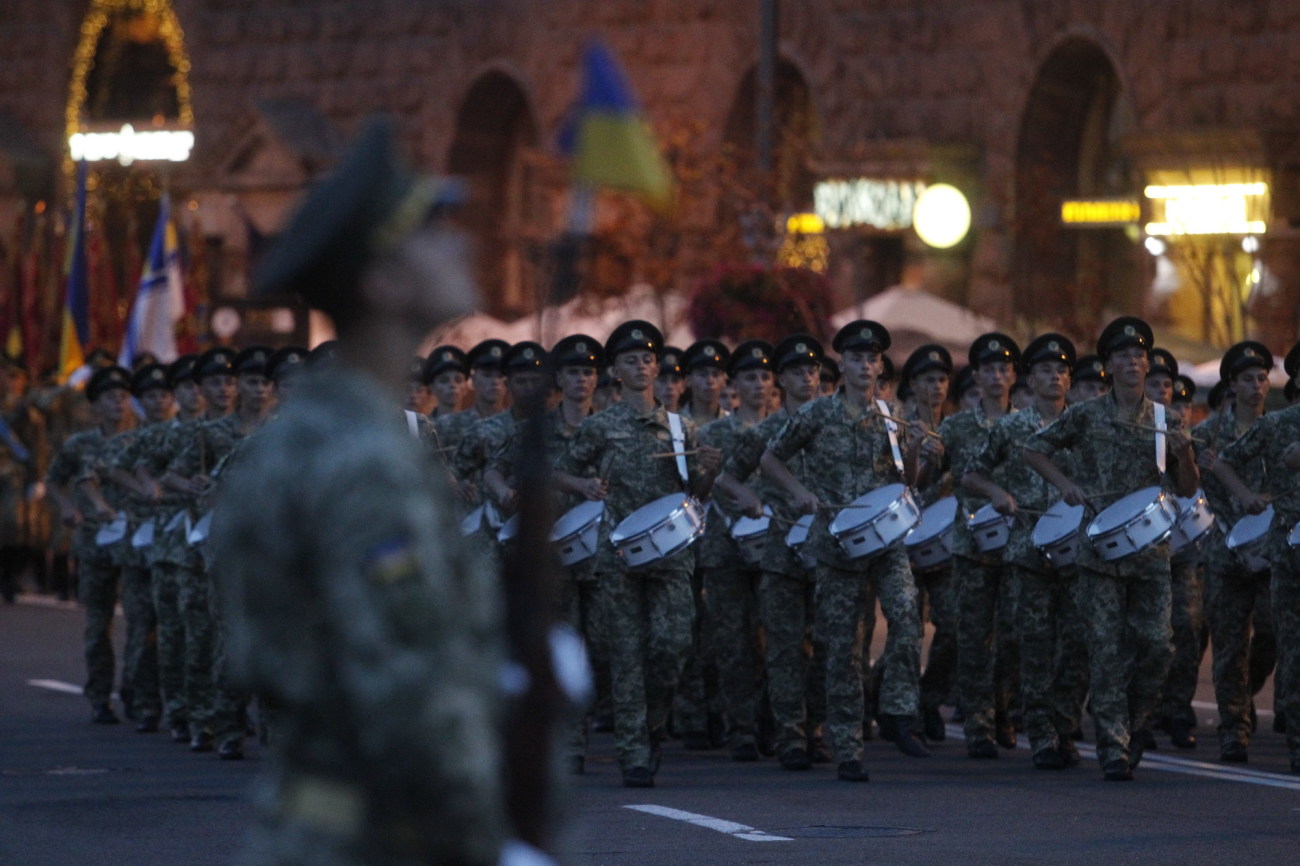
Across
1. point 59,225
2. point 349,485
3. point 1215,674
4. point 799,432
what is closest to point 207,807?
point 799,432

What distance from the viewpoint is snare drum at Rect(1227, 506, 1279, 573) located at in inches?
527

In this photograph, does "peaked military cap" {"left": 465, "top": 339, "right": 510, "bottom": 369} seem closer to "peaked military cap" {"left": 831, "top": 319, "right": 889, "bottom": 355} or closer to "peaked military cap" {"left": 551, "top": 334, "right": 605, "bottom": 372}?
"peaked military cap" {"left": 551, "top": 334, "right": 605, "bottom": 372}

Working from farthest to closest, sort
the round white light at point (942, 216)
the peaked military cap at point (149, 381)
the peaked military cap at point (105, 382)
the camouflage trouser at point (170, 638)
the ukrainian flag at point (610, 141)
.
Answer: the round white light at point (942, 216) < the peaked military cap at point (105, 382) < the peaked military cap at point (149, 381) < the camouflage trouser at point (170, 638) < the ukrainian flag at point (610, 141)

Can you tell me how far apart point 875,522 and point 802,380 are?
1970 millimetres

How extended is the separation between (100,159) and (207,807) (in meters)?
31.5

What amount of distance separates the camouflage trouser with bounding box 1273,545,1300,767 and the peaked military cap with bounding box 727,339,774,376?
124 inches

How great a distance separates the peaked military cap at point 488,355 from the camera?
1589 centimetres

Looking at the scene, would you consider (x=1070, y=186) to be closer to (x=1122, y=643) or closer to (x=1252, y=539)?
(x=1252, y=539)

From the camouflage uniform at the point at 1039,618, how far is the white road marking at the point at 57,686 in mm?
6611

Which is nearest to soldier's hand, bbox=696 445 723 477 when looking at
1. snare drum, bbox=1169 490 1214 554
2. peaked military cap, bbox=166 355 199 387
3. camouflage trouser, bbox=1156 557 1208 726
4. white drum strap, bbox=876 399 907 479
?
white drum strap, bbox=876 399 907 479

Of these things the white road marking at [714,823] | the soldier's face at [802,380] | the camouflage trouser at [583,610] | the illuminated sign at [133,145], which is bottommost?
the white road marking at [714,823]

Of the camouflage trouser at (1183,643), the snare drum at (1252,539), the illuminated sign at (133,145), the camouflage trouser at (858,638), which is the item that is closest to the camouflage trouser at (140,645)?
the camouflage trouser at (858,638)

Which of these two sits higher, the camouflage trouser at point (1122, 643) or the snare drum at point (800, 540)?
the snare drum at point (800, 540)

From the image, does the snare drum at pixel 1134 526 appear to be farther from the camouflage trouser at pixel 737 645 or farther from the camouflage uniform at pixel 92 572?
the camouflage uniform at pixel 92 572
